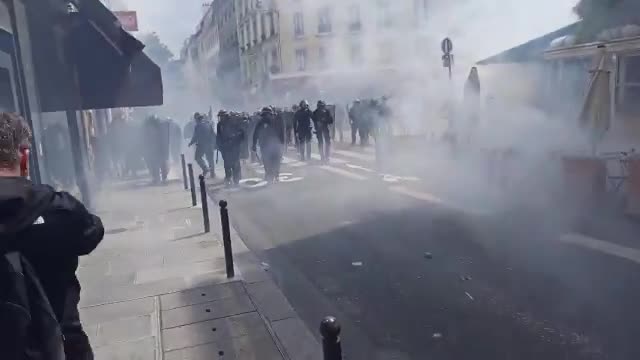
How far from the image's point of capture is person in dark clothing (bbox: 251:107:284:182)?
11617 mm

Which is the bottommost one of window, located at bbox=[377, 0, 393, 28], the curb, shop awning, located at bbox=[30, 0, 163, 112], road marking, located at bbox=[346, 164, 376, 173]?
the curb

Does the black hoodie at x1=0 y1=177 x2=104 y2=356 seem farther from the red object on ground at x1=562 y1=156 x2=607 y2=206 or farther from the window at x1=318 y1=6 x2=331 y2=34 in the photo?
the window at x1=318 y1=6 x2=331 y2=34

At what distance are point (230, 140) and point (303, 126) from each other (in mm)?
3246

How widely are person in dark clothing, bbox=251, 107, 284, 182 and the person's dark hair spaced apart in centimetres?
965

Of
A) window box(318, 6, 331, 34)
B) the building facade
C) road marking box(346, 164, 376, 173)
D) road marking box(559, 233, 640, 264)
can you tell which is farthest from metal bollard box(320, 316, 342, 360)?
the building facade

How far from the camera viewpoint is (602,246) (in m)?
5.81

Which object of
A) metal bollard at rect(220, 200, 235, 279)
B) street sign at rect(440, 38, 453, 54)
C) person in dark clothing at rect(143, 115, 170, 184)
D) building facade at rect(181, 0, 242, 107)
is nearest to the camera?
metal bollard at rect(220, 200, 235, 279)

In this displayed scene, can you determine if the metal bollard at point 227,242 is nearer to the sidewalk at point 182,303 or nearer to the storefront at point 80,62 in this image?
the sidewalk at point 182,303

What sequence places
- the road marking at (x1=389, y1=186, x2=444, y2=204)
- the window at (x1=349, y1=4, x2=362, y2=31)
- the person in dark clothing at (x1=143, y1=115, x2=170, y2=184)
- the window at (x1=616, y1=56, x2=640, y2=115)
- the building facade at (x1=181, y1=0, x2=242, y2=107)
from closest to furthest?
the road marking at (x1=389, y1=186, x2=444, y2=204)
the window at (x1=616, y1=56, x2=640, y2=115)
the person in dark clothing at (x1=143, y1=115, x2=170, y2=184)
the window at (x1=349, y1=4, x2=362, y2=31)
the building facade at (x1=181, y1=0, x2=242, y2=107)

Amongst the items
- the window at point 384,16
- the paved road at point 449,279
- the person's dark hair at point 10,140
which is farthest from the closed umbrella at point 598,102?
the window at point 384,16

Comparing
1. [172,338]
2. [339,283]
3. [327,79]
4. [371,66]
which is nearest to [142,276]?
[172,338]

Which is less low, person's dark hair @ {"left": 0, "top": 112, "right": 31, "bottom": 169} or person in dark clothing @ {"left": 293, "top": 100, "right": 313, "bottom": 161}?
person's dark hair @ {"left": 0, "top": 112, "right": 31, "bottom": 169}

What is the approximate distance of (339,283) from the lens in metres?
5.19

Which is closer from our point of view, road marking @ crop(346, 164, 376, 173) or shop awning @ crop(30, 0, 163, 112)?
shop awning @ crop(30, 0, 163, 112)
